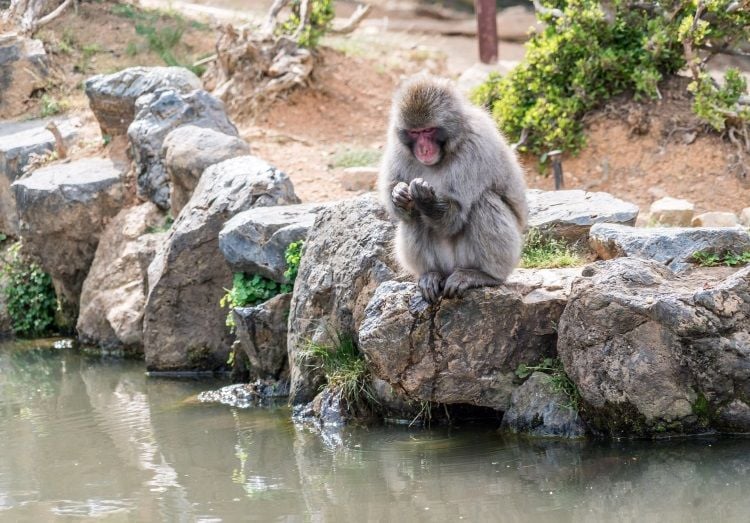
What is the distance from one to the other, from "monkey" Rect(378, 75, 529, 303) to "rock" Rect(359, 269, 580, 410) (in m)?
0.17

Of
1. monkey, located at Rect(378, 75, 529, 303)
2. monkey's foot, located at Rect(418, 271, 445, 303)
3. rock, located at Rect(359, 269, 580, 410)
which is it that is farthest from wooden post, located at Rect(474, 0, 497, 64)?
monkey's foot, located at Rect(418, 271, 445, 303)

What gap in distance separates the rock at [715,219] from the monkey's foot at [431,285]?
324 cm

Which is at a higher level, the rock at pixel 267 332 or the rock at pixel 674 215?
the rock at pixel 674 215

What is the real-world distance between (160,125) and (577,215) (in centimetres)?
514

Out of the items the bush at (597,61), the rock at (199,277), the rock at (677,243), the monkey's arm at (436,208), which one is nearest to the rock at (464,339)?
the monkey's arm at (436,208)

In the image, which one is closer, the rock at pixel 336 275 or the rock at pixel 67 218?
the rock at pixel 336 275

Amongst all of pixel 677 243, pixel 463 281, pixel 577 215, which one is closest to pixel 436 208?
pixel 463 281

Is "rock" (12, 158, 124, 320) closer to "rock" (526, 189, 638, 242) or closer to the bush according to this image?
the bush

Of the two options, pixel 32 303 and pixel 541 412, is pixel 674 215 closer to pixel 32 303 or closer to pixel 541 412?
pixel 541 412

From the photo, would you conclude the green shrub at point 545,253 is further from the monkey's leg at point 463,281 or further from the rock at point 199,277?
the rock at point 199,277

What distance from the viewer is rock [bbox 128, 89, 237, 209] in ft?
37.9

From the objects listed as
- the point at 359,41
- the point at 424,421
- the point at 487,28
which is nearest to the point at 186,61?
the point at 359,41

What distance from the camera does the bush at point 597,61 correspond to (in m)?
10.7

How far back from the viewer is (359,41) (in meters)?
16.1
